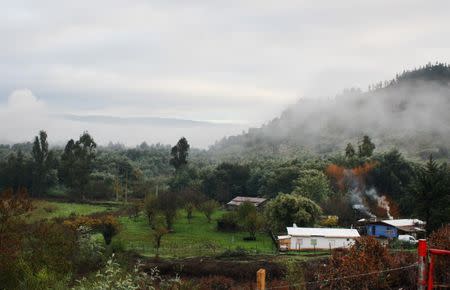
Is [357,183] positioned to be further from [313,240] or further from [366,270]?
[366,270]

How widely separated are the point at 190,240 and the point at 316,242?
1034 centimetres

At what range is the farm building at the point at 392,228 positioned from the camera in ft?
140

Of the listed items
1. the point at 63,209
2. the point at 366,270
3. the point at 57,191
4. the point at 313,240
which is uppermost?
the point at 366,270

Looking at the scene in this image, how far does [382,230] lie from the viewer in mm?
43375

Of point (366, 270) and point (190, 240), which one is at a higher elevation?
point (366, 270)

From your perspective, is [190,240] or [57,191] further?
[57,191]

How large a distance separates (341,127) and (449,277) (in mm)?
171851

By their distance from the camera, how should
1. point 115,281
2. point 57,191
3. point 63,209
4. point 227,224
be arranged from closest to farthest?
point 115,281
point 227,224
point 63,209
point 57,191

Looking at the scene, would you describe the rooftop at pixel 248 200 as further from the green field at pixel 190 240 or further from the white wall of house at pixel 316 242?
the white wall of house at pixel 316 242

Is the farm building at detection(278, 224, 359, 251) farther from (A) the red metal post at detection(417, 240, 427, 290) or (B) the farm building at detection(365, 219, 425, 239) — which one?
(A) the red metal post at detection(417, 240, 427, 290)

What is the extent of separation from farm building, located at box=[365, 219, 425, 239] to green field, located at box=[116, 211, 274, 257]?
9.14 metres

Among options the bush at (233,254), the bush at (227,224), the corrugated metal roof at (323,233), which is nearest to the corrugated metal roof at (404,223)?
the corrugated metal roof at (323,233)

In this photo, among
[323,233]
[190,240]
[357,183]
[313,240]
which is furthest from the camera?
[357,183]

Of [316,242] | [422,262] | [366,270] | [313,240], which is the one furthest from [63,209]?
[422,262]
